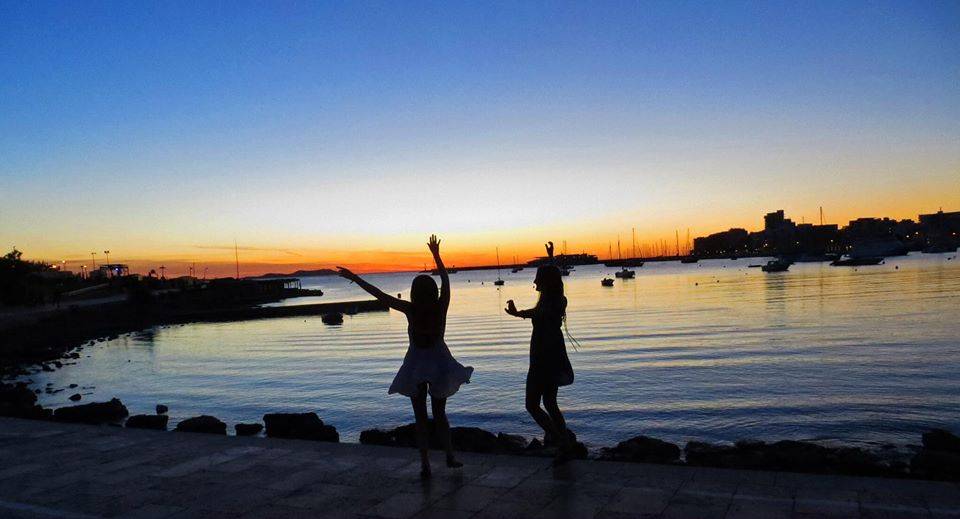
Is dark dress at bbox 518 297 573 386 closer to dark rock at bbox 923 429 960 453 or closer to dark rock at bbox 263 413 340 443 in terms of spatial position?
dark rock at bbox 263 413 340 443

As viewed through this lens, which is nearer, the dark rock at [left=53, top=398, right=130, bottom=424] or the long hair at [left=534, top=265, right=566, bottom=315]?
the long hair at [left=534, top=265, right=566, bottom=315]

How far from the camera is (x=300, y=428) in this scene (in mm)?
12297

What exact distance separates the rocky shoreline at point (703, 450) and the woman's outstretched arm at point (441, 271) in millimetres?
2594

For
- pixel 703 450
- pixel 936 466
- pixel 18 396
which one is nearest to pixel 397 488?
pixel 703 450

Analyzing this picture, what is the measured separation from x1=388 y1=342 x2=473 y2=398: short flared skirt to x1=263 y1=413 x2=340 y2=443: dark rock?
6.41m

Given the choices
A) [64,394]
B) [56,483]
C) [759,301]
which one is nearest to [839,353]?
[56,483]

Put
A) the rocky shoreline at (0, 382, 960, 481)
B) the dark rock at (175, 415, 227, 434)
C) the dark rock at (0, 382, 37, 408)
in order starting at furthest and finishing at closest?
1. the dark rock at (0, 382, 37, 408)
2. the dark rock at (175, 415, 227, 434)
3. the rocky shoreline at (0, 382, 960, 481)

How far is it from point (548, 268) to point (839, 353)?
2456 cm

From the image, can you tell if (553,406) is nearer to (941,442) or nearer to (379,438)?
(379,438)

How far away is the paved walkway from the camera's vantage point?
17.4ft

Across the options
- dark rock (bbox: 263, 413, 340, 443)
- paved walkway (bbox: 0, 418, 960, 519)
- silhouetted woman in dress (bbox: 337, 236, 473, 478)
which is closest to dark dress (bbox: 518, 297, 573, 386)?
silhouetted woman in dress (bbox: 337, 236, 473, 478)

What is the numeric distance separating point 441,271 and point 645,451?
5.71 metres

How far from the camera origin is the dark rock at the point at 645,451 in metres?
9.86

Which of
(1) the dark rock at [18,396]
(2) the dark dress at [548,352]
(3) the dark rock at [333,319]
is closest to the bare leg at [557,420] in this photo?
(2) the dark dress at [548,352]
